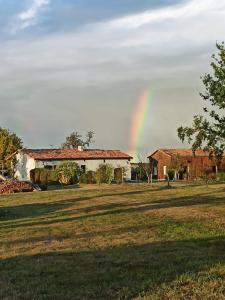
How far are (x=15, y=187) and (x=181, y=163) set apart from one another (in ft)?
103

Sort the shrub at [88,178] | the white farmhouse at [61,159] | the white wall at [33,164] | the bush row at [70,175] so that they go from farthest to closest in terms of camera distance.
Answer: the white farmhouse at [61,159] < the white wall at [33,164] < the shrub at [88,178] < the bush row at [70,175]

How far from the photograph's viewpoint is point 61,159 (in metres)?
72.9

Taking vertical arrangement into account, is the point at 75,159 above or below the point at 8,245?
above

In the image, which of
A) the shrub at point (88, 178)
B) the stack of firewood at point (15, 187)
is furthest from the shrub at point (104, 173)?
the stack of firewood at point (15, 187)

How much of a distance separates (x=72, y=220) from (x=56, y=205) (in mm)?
8651

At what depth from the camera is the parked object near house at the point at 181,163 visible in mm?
73312

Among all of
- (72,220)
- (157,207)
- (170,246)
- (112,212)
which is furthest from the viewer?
(157,207)

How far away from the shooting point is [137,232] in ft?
50.9

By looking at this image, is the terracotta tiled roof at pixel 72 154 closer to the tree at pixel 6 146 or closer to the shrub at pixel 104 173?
the tree at pixel 6 146

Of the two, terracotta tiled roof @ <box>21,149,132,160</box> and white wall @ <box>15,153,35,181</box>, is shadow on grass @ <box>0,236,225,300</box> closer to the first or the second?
terracotta tiled roof @ <box>21,149,132,160</box>

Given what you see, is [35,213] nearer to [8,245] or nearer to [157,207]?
[157,207]

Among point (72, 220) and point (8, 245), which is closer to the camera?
point (8, 245)

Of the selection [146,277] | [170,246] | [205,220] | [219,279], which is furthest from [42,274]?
[205,220]

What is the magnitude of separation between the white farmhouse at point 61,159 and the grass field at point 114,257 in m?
50.9
